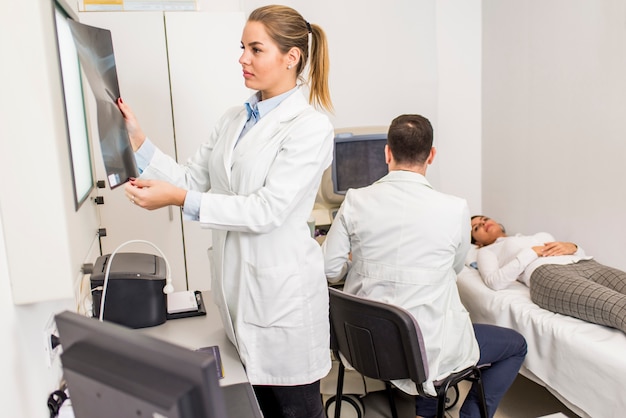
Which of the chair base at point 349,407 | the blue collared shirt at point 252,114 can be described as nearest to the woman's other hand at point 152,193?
the blue collared shirt at point 252,114

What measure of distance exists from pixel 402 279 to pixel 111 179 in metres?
0.99

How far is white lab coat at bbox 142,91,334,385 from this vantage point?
50.3 inches

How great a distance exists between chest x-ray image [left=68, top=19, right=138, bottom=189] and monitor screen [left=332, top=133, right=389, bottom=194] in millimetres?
1445

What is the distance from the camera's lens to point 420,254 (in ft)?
5.75

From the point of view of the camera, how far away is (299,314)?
1335 millimetres

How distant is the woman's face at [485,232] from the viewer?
3.06 metres

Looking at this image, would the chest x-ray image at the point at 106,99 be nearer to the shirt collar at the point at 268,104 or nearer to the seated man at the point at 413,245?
the shirt collar at the point at 268,104

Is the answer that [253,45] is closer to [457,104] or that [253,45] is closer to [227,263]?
[227,263]

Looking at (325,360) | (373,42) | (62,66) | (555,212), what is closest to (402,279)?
(325,360)

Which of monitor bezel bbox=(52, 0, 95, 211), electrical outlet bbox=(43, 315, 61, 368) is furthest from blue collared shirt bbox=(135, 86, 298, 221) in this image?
electrical outlet bbox=(43, 315, 61, 368)

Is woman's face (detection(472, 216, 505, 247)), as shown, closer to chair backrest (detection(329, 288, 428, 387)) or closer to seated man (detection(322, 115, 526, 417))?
seated man (detection(322, 115, 526, 417))

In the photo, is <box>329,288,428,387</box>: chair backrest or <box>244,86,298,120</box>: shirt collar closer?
<box>244,86,298,120</box>: shirt collar

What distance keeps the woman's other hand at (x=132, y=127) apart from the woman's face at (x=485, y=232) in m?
2.17

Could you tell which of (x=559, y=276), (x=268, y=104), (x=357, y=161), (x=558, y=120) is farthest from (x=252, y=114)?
(x=558, y=120)
